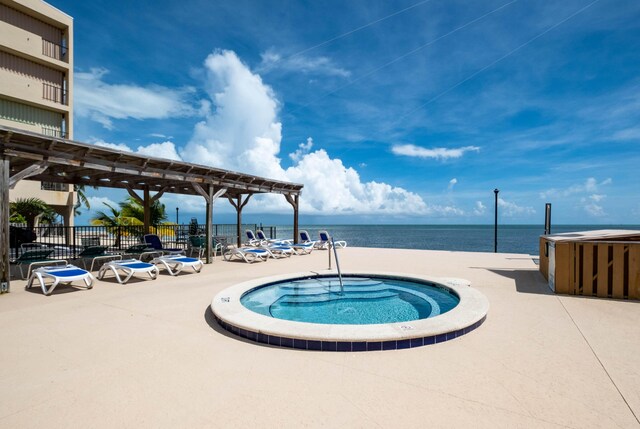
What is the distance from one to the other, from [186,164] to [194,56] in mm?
5808

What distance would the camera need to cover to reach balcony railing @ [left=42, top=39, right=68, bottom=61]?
797 inches

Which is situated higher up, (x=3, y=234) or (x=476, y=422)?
(x=3, y=234)

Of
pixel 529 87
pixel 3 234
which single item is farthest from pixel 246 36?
pixel 529 87

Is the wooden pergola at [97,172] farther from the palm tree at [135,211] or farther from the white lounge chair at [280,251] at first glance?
the palm tree at [135,211]

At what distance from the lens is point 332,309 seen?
601cm

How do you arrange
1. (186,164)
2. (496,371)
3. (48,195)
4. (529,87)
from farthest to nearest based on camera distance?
(48,195) → (529,87) → (186,164) → (496,371)

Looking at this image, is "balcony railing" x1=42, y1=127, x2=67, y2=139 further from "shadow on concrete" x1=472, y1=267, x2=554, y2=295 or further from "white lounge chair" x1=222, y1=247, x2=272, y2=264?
"shadow on concrete" x1=472, y1=267, x2=554, y2=295

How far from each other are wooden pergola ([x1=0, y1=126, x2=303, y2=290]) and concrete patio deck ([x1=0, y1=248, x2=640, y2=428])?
3198 mm

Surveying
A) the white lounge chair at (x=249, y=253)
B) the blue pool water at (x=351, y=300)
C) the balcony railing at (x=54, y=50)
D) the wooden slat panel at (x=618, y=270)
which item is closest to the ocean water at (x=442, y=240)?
the white lounge chair at (x=249, y=253)

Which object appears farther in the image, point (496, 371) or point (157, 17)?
point (157, 17)

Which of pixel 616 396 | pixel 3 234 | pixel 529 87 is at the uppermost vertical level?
pixel 529 87

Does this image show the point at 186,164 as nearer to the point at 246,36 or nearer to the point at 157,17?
the point at 157,17

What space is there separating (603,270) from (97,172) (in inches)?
540

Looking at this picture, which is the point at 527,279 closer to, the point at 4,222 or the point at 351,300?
the point at 351,300
